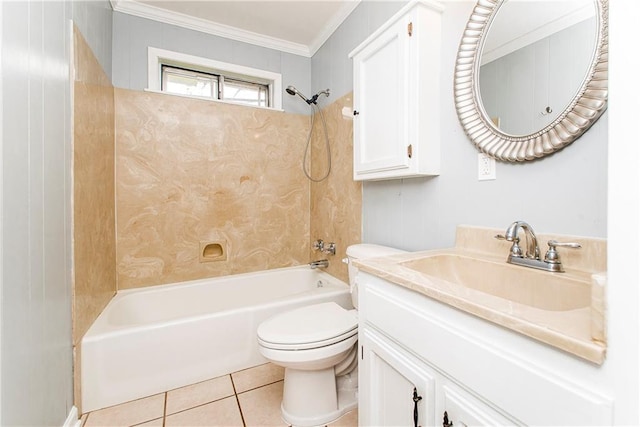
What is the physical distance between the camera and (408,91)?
131 cm

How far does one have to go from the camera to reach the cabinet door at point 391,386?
773 mm

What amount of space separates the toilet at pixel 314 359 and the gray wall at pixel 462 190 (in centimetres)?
60

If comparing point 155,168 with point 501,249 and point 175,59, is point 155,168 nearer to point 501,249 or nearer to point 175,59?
point 175,59

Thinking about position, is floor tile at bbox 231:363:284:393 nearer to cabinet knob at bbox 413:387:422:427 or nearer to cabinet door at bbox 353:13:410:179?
cabinet knob at bbox 413:387:422:427

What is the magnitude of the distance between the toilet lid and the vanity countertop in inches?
16.8

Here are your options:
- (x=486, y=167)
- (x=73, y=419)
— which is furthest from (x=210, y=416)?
(x=486, y=167)

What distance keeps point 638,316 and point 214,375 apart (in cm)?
178

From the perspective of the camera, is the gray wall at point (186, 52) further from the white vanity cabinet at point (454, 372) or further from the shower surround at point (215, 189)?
the white vanity cabinet at point (454, 372)

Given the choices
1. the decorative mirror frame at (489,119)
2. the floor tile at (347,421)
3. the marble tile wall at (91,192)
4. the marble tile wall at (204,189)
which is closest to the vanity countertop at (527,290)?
the decorative mirror frame at (489,119)

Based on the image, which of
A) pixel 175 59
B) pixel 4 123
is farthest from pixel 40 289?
pixel 175 59

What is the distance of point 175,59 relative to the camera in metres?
2.17

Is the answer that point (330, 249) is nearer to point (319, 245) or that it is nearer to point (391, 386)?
point (319, 245)

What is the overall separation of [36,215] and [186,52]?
173 cm

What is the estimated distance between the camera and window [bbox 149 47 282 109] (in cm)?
216
